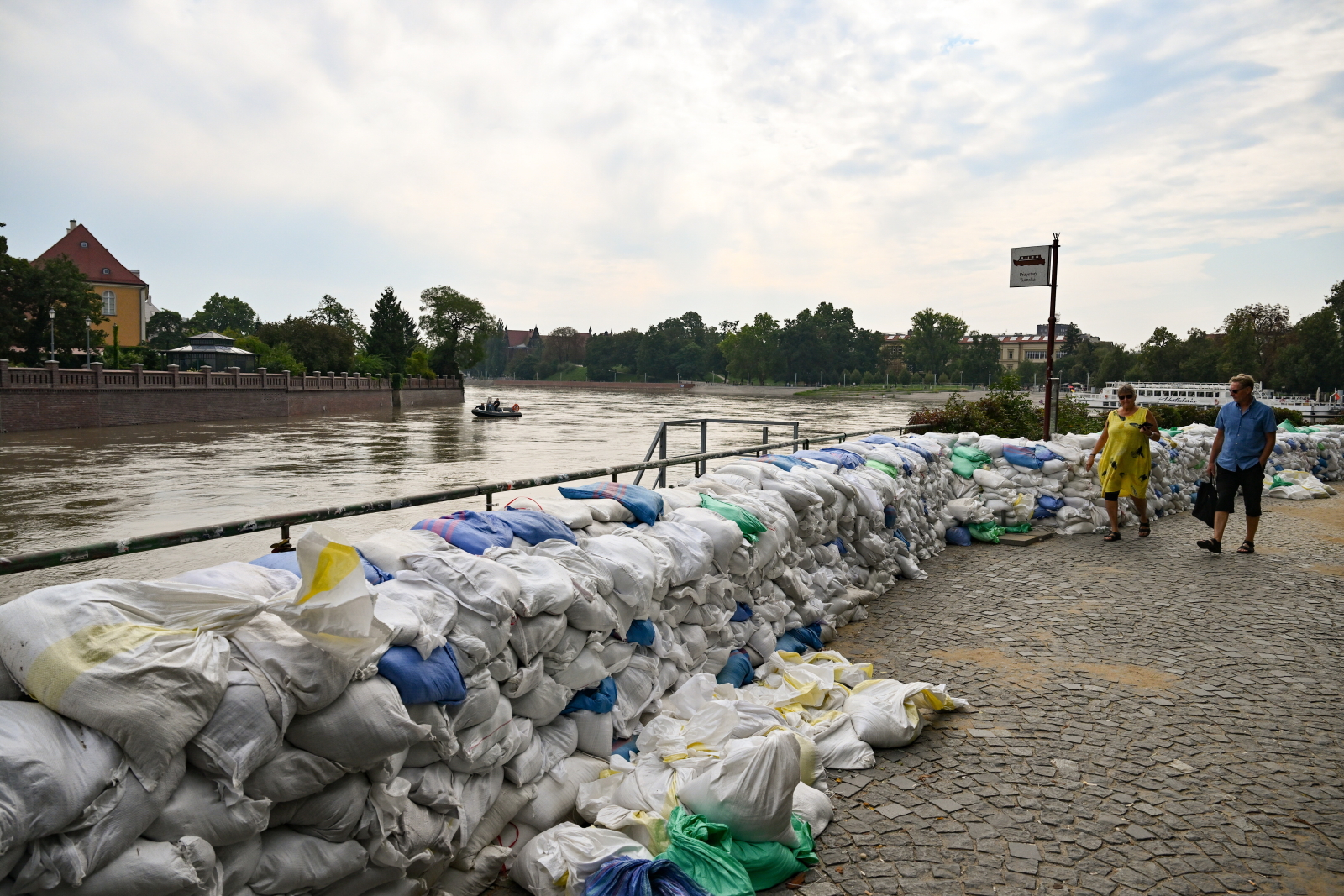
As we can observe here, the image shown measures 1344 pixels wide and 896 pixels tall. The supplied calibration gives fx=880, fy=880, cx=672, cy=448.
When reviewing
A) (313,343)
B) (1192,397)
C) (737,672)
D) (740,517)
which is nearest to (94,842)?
(737,672)

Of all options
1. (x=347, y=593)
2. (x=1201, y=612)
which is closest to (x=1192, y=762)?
(x=1201, y=612)

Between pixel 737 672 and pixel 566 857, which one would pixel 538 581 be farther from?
pixel 737 672

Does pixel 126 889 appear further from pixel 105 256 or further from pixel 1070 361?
pixel 1070 361

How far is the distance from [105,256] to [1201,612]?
86.9m

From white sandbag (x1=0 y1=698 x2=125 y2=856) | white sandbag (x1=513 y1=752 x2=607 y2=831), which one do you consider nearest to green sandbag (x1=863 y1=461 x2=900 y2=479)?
white sandbag (x1=513 y1=752 x2=607 y2=831)

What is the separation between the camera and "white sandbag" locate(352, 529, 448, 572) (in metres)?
2.65

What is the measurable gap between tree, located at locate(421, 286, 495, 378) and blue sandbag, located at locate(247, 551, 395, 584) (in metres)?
89.9

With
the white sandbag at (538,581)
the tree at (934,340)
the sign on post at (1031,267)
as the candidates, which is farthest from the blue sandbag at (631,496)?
the tree at (934,340)

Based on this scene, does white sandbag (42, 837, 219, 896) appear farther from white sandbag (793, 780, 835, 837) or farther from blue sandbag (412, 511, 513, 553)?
white sandbag (793, 780, 835, 837)

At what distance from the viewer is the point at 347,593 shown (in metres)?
1.95

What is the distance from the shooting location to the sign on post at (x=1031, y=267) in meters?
12.3

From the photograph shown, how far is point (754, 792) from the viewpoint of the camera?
2422 millimetres

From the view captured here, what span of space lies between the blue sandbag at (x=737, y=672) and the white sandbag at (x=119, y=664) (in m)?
2.36

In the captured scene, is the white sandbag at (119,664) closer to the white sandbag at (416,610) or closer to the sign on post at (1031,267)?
the white sandbag at (416,610)
